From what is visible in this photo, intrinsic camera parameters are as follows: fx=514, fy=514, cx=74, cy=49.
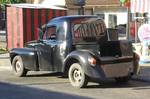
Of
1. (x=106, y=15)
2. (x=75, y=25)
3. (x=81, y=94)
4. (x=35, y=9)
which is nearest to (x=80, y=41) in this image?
(x=75, y=25)

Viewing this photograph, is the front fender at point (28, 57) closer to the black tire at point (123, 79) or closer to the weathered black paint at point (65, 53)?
the weathered black paint at point (65, 53)

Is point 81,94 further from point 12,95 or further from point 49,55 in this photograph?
point 49,55

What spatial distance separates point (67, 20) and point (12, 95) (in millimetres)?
3106

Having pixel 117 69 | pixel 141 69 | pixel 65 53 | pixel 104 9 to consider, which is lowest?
pixel 141 69

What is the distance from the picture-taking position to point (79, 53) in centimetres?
1271

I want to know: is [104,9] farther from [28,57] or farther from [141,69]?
[28,57]

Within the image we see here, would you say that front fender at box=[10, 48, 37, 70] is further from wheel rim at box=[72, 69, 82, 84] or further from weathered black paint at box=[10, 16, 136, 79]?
wheel rim at box=[72, 69, 82, 84]

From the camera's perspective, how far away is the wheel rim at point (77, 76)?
1270cm

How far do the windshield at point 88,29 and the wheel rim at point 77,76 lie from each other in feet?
3.36

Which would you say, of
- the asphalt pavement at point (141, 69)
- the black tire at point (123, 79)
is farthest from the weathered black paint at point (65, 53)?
the asphalt pavement at point (141, 69)

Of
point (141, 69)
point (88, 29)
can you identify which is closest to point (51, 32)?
point (88, 29)

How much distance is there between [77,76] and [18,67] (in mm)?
3011

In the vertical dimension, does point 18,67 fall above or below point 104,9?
below

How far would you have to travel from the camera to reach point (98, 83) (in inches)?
531
